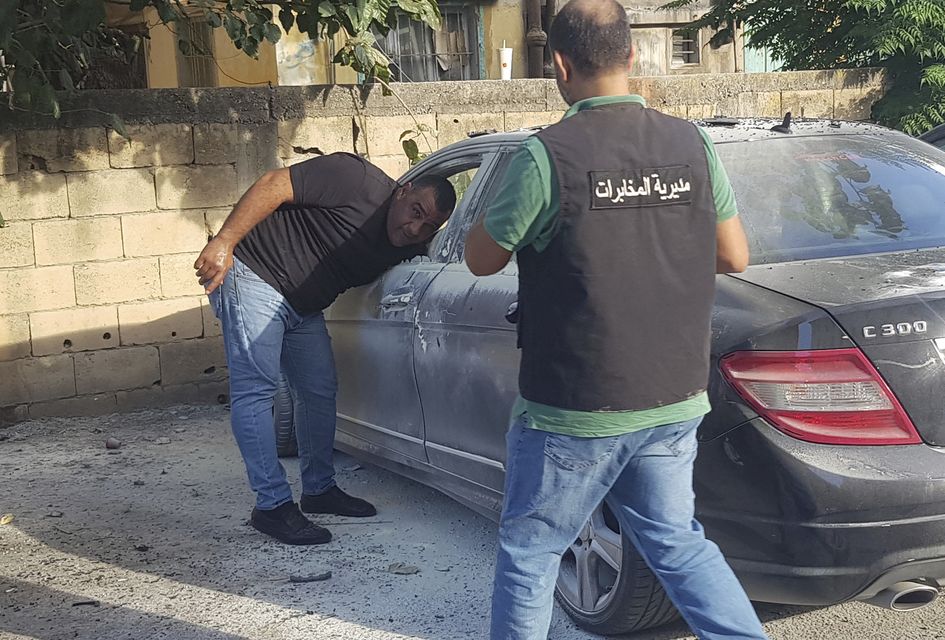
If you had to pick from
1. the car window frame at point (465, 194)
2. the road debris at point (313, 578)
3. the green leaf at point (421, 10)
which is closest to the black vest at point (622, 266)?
the car window frame at point (465, 194)

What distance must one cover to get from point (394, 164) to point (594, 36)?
5.15m

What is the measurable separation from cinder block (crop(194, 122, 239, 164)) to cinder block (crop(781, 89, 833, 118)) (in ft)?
14.3

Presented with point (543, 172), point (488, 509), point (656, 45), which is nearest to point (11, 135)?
point (488, 509)

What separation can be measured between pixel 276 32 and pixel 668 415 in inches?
184

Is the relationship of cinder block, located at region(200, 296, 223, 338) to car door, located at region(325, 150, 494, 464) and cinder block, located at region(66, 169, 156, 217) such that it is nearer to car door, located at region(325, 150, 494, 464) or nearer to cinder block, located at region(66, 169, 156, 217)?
cinder block, located at region(66, 169, 156, 217)

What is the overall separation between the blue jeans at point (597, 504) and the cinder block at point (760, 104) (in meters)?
6.57

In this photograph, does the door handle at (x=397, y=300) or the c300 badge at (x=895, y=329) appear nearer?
the c300 badge at (x=895, y=329)

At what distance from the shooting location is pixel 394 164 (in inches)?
294

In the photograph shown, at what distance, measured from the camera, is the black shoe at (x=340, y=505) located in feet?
15.5

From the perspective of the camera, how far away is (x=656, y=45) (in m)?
16.7

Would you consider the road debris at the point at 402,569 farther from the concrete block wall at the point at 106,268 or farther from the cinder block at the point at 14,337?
the cinder block at the point at 14,337

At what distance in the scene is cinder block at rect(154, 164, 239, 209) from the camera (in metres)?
6.75

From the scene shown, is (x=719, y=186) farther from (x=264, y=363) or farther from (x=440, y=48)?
(x=440, y=48)

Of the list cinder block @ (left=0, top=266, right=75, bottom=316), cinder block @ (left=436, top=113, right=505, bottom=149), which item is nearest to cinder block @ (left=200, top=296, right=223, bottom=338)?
cinder block @ (left=0, top=266, right=75, bottom=316)
